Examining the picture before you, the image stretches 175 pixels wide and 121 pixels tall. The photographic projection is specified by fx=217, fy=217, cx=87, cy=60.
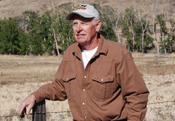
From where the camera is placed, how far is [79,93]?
7.91 feet

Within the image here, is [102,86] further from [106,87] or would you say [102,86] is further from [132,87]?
[132,87]

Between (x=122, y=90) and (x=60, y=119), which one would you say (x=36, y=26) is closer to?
(x=60, y=119)

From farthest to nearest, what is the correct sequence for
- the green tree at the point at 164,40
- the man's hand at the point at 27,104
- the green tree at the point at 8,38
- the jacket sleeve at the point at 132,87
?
the green tree at the point at 8,38 < the green tree at the point at 164,40 < the man's hand at the point at 27,104 < the jacket sleeve at the point at 132,87

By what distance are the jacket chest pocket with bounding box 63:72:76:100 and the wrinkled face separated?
0.39 m

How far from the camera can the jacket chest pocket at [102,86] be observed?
2246 millimetres

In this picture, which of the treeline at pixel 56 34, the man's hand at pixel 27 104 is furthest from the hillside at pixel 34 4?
the man's hand at pixel 27 104

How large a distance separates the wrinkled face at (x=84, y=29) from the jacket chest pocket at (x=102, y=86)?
415mm

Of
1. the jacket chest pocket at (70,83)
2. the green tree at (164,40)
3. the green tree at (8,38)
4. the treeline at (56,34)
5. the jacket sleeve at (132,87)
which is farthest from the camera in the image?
the green tree at (8,38)

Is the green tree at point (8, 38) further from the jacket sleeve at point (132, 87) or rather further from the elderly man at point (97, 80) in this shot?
the jacket sleeve at point (132, 87)

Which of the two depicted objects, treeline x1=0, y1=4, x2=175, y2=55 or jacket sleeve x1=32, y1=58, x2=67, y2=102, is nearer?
jacket sleeve x1=32, y1=58, x2=67, y2=102

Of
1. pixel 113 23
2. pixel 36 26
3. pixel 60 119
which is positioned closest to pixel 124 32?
pixel 113 23

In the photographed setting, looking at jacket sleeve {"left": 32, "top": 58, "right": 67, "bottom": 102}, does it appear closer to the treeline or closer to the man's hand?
the man's hand

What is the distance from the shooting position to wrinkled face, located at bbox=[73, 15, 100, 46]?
2.38 metres

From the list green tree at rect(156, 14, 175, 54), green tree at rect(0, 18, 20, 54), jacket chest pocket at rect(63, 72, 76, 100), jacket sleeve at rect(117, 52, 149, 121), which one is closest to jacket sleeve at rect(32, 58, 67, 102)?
jacket chest pocket at rect(63, 72, 76, 100)
